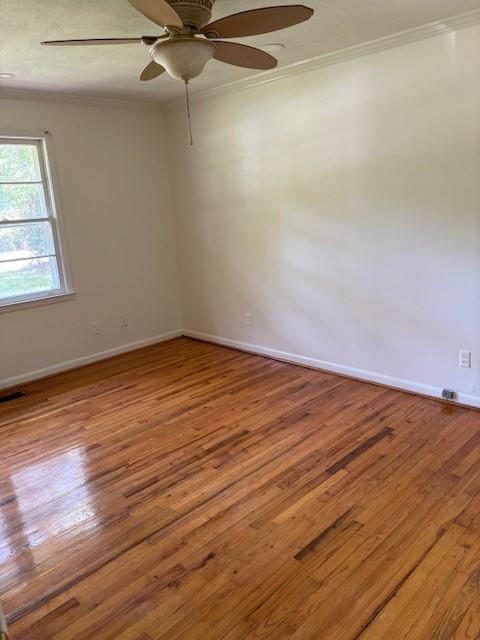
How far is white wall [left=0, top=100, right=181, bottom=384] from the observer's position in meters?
4.41

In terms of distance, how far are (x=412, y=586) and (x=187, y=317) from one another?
4063mm

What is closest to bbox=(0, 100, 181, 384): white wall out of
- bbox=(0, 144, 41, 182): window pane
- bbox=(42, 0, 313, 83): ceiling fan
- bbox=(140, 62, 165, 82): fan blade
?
bbox=(0, 144, 41, 182): window pane

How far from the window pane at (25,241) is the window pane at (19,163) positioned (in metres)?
0.41

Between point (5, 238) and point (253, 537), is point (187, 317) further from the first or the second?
point (253, 537)

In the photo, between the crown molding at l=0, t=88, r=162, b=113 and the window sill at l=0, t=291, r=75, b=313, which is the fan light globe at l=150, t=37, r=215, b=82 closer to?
the crown molding at l=0, t=88, r=162, b=113

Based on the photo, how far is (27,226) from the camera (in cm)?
438

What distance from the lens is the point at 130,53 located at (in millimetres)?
3215

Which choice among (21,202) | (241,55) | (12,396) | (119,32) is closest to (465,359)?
(241,55)

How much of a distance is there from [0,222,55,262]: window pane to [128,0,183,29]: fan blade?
9.67 ft

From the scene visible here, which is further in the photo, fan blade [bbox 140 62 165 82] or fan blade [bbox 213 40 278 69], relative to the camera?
fan blade [bbox 140 62 165 82]

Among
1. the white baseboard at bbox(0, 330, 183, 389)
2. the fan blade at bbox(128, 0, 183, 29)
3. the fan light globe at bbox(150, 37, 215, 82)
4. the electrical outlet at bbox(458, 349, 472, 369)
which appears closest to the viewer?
the fan blade at bbox(128, 0, 183, 29)

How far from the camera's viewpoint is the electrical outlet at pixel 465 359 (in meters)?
3.34

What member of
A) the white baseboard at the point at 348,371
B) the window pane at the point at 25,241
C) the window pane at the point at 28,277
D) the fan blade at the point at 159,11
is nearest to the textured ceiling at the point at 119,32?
the fan blade at the point at 159,11

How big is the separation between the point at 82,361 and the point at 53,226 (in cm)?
134
